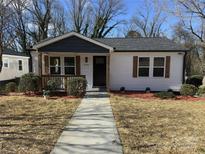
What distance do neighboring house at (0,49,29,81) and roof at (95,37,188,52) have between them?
518 inches

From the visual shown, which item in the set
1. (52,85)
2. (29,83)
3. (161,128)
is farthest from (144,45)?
(161,128)

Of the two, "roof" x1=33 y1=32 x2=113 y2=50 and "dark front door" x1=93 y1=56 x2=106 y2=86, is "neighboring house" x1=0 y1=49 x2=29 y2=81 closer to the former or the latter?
"dark front door" x1=93 y1=56 x2=106 y2=86

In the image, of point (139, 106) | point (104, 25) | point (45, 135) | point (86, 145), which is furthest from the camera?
point (104, 25)

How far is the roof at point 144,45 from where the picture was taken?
16.6 meters

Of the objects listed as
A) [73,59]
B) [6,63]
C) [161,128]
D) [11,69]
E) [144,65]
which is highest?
[73,59]

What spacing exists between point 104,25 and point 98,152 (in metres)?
35.2

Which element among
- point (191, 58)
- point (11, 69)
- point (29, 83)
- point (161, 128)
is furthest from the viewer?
point (191, 58)

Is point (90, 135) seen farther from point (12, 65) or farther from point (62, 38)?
point (12, 65)

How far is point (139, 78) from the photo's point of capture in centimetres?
1689

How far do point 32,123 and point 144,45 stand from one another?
11.5 m

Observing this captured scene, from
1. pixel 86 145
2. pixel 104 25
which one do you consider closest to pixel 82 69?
pixel 86 145

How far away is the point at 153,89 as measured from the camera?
55.4ft

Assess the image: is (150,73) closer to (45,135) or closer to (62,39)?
(62,39)

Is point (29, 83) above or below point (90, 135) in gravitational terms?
above
